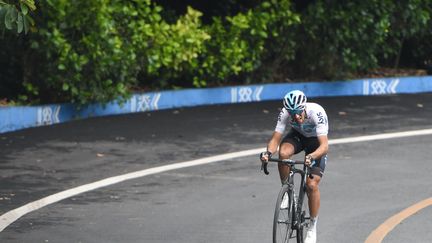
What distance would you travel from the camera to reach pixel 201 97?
21141 mm

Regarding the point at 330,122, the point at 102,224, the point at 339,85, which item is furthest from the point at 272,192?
the point at 339,85

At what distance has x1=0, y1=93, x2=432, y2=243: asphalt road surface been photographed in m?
11.7

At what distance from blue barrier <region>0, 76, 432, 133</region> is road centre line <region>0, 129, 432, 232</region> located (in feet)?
11.9

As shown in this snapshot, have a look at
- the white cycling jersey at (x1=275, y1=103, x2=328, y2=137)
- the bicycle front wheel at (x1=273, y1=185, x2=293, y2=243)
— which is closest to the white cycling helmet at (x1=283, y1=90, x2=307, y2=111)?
the white cycling jersey at (x1=275, y1=103, x2=328, y2=137)

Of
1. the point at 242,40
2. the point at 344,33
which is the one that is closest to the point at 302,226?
the point at 242,40

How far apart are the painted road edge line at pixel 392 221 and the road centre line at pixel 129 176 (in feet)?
12.1

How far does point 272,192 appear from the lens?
13734 mm

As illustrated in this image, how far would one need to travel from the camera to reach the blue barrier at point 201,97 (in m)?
18.2

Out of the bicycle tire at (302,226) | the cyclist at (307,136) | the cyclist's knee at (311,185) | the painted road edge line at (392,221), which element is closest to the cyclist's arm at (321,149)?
the cyclist at (307,136)

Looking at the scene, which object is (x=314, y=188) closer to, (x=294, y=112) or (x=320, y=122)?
(x=320, y=122)

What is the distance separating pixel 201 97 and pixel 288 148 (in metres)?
10.1

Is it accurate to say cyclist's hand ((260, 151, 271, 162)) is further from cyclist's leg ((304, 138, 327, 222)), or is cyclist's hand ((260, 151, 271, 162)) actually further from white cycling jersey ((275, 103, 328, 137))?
cyclist's leg ((304, 138, 327, 222))

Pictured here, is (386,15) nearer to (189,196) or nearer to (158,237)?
(189,196)

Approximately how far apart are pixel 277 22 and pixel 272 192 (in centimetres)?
944
